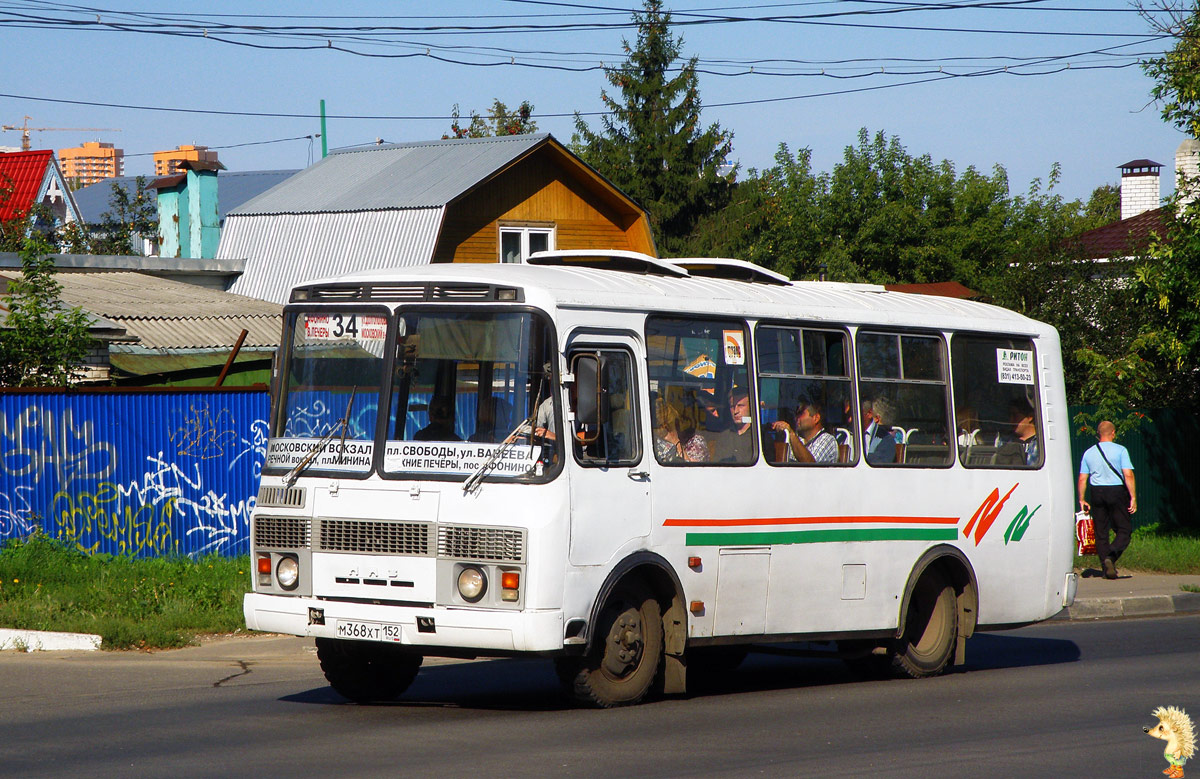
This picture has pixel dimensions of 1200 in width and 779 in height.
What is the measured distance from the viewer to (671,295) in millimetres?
9398

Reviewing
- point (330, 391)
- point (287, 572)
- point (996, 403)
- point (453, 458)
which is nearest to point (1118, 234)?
point (996, 403)

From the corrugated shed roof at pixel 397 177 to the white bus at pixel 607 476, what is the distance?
16.9 m

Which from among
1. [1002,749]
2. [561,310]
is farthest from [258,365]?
[1002,749]

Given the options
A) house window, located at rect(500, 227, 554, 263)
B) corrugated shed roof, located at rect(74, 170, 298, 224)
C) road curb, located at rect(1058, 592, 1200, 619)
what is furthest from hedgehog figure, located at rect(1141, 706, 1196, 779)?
corrugated shed roof, located at rect(74, 170, 298, 224)

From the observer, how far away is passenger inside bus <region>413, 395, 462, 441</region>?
27.9 feet

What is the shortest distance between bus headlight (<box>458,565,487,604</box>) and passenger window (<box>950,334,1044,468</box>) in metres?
4.50

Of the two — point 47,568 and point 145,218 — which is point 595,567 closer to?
point 47,568

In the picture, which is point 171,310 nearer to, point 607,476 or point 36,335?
point 36,335

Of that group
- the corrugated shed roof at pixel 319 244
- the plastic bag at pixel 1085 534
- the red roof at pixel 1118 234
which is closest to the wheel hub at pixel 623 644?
the plastic bag at pixel 1085 534

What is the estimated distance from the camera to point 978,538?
11.2 m

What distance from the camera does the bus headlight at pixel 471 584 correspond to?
8203 mm

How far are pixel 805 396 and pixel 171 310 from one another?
1501 cm

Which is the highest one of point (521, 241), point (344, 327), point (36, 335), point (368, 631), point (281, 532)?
point (521, 241)

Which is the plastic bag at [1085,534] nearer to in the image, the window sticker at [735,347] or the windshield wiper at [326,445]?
the window sticker at [735,347]
